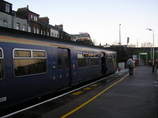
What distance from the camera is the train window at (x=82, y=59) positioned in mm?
11742

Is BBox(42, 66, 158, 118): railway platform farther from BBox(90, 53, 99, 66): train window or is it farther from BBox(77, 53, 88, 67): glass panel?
BBox(90, 53, 99, 66): train window

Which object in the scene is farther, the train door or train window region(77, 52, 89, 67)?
train window region(77, 52, 89, 67)

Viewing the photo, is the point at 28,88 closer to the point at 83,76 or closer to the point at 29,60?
the point at 29,60

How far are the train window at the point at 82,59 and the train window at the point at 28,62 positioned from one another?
4.15 meters

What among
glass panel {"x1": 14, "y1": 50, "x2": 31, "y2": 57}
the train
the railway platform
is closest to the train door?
the train

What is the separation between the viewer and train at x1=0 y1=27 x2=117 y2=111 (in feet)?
19.1

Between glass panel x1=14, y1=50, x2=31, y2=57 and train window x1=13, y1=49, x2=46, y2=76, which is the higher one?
glass panel x1=14, y1=50, x2=31, y2=57

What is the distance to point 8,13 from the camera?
90.5 ft

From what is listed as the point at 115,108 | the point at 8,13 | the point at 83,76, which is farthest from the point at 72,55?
the point at 8,13

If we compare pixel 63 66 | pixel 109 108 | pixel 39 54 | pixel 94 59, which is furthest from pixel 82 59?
pixel 109 108

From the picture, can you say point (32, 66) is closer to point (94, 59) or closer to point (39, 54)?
point (39, 54)

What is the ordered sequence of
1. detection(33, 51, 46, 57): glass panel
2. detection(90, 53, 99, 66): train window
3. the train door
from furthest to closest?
detection(90, 53, 99, 66): train window → the train door → detection(33, 51, 46, 57): glass panel

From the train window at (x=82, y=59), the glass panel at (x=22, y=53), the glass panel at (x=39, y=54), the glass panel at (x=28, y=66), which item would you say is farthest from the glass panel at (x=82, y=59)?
the glass panel at (x=22, y=53)

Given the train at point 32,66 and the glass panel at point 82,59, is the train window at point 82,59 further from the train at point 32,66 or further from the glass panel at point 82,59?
the train at point 32,66
